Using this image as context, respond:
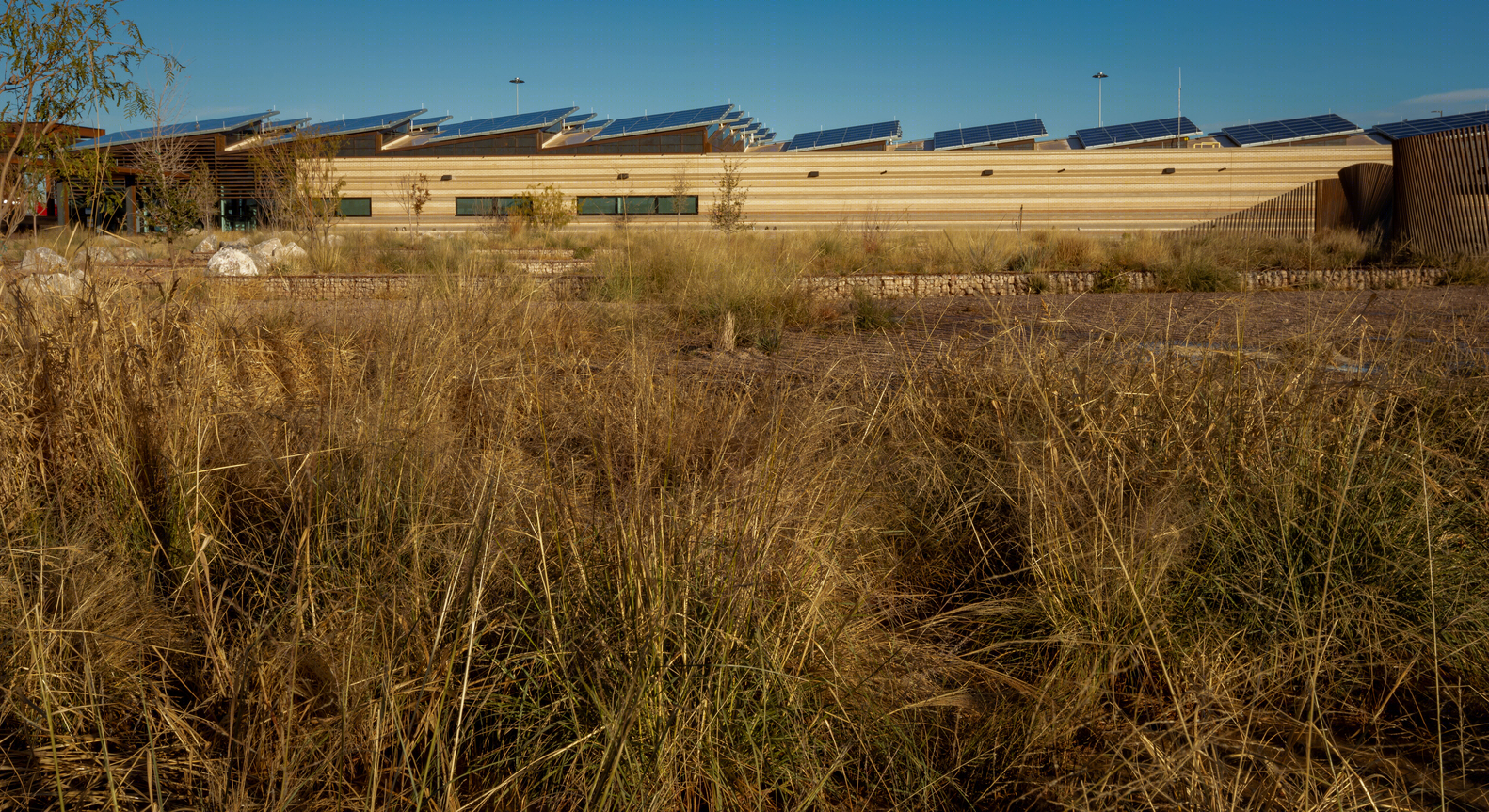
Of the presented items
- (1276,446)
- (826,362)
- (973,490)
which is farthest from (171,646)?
(826,362)

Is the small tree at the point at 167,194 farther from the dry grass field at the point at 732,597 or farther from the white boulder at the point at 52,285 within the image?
the dry grass field at the point at 732,597

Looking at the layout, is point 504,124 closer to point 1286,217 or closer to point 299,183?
point 299,183

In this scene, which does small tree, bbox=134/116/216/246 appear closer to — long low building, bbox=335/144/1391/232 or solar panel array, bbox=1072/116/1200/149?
long low building, bbox=335/144/1391/232

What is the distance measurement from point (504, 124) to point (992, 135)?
62.1 feet

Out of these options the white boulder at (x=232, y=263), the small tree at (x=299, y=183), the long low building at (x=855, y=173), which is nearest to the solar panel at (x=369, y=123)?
the long low building at (x=855, y=173)

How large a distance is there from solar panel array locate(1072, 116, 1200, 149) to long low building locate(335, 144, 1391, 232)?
854 millimetres

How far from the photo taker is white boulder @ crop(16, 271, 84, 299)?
9.78ft

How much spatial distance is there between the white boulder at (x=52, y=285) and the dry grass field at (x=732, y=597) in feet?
0.89

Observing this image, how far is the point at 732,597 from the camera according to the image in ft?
5.44

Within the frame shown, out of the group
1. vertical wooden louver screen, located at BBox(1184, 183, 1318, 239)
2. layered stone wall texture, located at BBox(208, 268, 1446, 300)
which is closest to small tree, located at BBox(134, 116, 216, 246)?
layered stone wall texture, located at BBox(208, 268, 1446, 300)

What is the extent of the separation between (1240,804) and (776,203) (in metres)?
32.6

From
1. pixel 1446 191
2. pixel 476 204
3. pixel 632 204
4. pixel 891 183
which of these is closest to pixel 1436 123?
pixel 891 183

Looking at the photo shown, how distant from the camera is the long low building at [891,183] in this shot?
31.9 m

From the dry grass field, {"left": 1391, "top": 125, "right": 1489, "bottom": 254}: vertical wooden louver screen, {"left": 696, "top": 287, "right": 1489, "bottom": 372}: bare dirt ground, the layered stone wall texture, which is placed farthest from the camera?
{"left": 1391, "top": 125, "right": 1489, "bottom": 254}: vertical wooden louver screen
